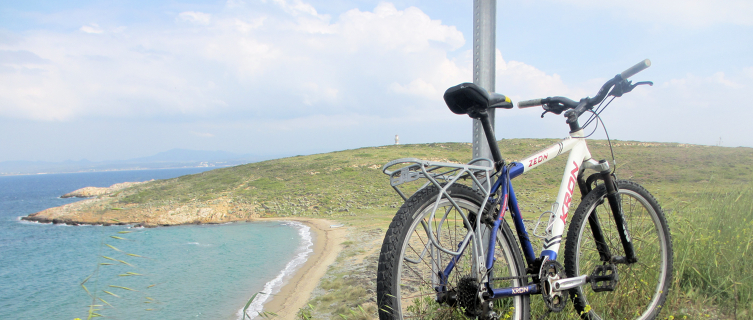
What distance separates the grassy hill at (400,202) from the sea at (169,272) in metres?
1.43

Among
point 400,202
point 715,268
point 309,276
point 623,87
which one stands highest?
point 623,87

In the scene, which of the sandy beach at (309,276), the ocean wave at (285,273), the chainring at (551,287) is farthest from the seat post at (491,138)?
the sandy beach at (309,276)

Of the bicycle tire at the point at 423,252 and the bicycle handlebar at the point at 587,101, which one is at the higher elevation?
the bicycle handlebar at the point at 587,101

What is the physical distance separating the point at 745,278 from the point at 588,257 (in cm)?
99

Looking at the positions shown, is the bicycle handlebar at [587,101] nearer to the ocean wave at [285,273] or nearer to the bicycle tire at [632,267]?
the bicycle tire at [632,267]

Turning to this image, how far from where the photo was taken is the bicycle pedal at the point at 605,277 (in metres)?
2.33

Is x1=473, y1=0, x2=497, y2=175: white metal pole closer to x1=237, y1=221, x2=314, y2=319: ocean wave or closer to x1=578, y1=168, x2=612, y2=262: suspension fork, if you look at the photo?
x1=578, y1=168, x2=612, y2=262: suspension fork

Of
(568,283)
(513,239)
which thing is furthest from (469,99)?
(568,283)

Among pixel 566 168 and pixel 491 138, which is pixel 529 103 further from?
pixel 491 138

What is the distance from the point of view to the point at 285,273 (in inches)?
348

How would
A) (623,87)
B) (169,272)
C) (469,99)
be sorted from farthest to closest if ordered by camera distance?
(169,272), (623,87), (469,99)

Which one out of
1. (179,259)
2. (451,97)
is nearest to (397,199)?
(179,259)

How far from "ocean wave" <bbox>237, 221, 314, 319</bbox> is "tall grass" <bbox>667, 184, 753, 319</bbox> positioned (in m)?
4.43

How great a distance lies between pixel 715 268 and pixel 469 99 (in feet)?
8.97
